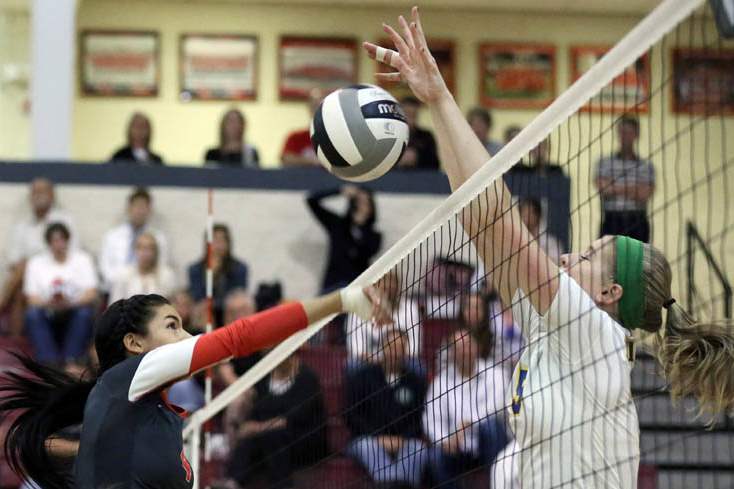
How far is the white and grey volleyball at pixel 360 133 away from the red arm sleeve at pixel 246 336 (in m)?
0.88

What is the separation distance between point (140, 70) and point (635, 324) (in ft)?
43.9

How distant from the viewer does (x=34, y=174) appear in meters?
13.1

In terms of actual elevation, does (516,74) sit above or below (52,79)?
above

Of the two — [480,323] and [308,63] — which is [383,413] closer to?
[480,323]

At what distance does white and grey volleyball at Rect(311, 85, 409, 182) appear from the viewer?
5.03 meters

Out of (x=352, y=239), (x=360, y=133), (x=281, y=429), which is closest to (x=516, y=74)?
(x=352, y=239)

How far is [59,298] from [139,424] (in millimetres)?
7346

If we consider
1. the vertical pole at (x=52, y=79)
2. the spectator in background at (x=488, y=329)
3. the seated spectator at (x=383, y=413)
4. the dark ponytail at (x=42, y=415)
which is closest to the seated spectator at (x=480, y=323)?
the spectator in background at (x=488, y=329)

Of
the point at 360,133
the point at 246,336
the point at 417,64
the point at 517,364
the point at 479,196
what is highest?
the point at 417,64

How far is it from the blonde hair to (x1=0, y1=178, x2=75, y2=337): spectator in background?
8.61 m

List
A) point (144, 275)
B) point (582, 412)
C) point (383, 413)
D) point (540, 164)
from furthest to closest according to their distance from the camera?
point (144, 275) → point (540, 164) → point (383, 413) → point (582, 412)

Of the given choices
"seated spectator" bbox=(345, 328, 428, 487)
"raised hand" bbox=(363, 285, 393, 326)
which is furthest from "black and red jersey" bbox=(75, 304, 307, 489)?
"seated spectator" bbox=(345, 328, 428, 487)

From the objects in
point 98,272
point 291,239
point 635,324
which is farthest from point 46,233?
point 635,324

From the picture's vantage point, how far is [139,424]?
181 inches
